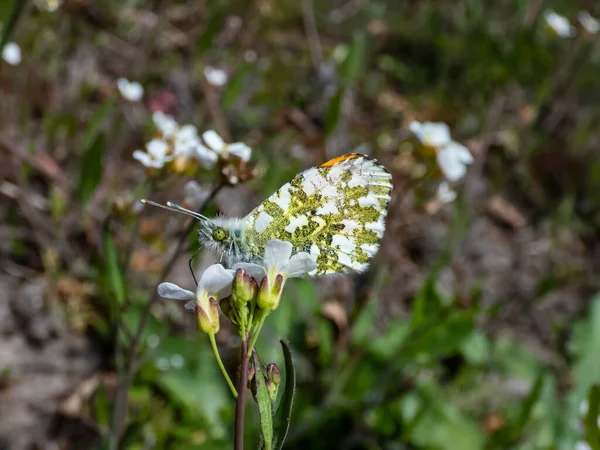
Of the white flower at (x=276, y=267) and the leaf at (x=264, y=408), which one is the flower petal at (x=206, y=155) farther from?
the leaf at (x=264, y=408)

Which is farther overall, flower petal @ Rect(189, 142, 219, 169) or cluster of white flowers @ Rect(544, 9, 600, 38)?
cluster of white flowers @ Rect(544, 9, 600, 38)

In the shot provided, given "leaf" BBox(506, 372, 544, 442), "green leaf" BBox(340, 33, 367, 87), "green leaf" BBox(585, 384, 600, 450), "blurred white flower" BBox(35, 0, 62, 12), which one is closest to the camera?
"green leaf" BBox(585, 384, 600, 450)

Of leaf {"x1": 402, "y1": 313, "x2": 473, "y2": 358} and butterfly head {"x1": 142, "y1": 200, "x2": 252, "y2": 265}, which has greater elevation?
leaf {"x1": 402, "y1": 313, "x2": 473, "y2": 358}

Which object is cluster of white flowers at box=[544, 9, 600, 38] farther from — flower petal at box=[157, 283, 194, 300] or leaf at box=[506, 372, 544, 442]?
flower petal at box=[157, 283, 194, 300]

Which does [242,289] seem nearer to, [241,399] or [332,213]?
[241,399]

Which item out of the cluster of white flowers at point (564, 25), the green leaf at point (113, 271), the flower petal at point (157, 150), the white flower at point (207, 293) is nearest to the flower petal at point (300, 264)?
the white flower at point (207, 293)

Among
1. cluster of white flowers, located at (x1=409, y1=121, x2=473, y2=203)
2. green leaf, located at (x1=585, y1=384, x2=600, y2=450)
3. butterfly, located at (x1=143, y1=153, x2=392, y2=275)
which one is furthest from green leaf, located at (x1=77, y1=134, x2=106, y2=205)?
green leaf, located at (x1=585, y1=384, x2=600, y2=450)

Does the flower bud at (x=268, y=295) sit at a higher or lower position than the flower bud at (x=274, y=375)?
higher
